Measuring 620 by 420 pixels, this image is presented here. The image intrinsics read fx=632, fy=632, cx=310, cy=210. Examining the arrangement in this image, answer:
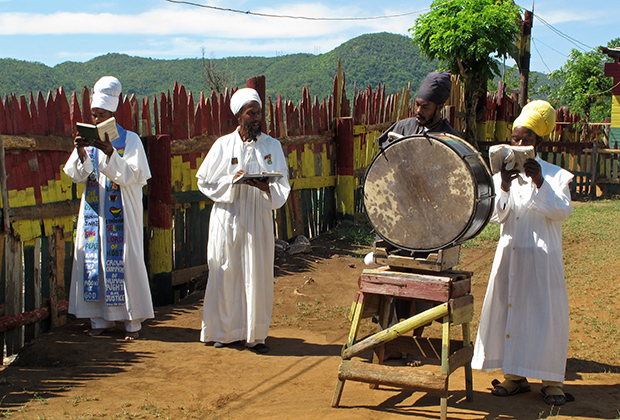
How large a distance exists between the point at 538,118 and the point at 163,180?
4.01 metres

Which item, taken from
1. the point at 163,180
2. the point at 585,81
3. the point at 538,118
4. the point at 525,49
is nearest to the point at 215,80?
the point at 525,49

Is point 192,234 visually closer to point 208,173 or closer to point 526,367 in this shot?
point 208,173

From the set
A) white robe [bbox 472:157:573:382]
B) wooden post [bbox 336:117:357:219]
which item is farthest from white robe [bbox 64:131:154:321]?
wooden post [bbox 336:117:357:219]

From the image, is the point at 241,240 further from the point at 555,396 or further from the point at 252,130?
the point at 555,396

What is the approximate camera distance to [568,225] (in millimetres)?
12172

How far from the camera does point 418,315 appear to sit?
4180 mm

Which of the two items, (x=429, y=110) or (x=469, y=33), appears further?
(x=469, y=33)

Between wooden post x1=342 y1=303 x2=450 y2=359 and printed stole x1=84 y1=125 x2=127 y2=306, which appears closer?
wooden post x1=342 y1=303 x2=450 y2=359

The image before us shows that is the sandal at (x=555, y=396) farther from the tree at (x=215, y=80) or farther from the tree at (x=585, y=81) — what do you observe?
the tree at (x=585, y=81)

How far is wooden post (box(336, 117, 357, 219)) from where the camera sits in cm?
1067

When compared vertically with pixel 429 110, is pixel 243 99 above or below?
above

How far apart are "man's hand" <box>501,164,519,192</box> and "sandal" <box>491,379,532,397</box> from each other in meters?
1.40

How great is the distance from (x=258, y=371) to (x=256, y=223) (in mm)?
1315

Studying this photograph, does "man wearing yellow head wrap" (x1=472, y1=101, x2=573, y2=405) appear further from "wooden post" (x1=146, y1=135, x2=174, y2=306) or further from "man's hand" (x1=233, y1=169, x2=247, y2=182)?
"wooden post" (x1=146, y1=135, x2=174, y2=306)
